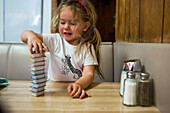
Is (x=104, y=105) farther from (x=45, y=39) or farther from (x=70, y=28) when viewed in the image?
(x=45, y=39)

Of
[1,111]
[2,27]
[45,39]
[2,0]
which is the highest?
[2,0]

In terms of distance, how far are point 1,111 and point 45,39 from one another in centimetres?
120

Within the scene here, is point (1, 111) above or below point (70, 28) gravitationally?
below

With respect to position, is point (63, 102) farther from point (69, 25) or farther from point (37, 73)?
point (69, 25)

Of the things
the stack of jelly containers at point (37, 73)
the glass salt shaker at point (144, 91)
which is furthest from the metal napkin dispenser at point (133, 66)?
the stack of jelly containers at point (37, 73)

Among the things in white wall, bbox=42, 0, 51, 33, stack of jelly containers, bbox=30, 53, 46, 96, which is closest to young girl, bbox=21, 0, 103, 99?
stack of jelly containers, bbox=30, 53, 46, 96

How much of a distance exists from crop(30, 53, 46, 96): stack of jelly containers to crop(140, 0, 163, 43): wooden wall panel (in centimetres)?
54

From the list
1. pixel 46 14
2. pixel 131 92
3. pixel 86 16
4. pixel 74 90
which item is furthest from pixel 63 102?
pixel 46 14

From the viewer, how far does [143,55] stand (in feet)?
2.77

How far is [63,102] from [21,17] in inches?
94.6

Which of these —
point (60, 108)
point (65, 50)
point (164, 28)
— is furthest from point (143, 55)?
point (65, 50)

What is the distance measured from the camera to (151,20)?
924 mm

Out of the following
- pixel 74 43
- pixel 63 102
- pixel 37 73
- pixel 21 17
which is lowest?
pixel 63 102

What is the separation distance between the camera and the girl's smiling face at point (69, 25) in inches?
47.3
